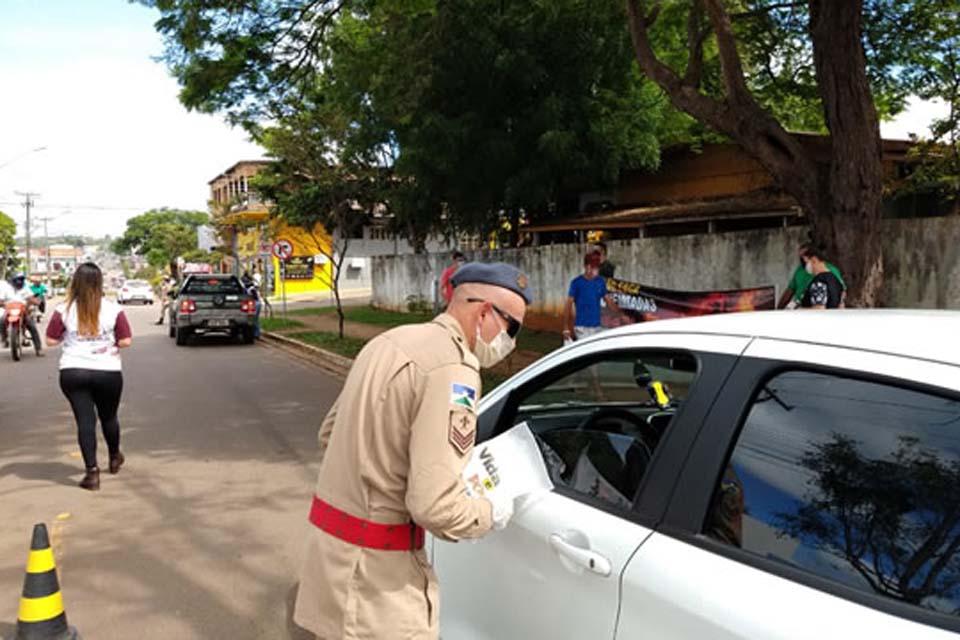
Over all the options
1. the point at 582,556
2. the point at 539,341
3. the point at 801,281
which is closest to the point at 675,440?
the point at 582,556

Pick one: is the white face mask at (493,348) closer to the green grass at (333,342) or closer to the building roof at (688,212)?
the green grass at (333,342)

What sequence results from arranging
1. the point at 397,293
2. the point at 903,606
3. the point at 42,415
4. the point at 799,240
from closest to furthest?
the point at 903,606, the point at 42,415, the point at 799,240, the point at 397,293

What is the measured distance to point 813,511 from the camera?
1.63 metres

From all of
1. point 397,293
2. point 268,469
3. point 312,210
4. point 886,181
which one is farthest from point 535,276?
point 312,210

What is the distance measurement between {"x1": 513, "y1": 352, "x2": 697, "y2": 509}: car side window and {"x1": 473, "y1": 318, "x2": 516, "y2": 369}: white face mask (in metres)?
0.36

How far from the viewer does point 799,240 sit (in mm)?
10578

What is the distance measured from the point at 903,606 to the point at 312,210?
2862 centimetres

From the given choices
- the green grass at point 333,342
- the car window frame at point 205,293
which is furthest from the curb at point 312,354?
the car window frame at point 205,293

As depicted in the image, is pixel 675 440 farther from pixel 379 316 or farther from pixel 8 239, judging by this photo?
pixel 8 239

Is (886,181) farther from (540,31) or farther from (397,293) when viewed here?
(397,293)

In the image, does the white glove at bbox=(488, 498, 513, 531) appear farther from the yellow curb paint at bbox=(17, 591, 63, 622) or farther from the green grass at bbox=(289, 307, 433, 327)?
the green grass at bbox=(289, 307, 433, 327)

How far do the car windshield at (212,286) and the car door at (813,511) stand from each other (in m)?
17.1

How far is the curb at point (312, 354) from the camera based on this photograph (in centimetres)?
1270

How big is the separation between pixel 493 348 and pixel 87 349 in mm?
4799
